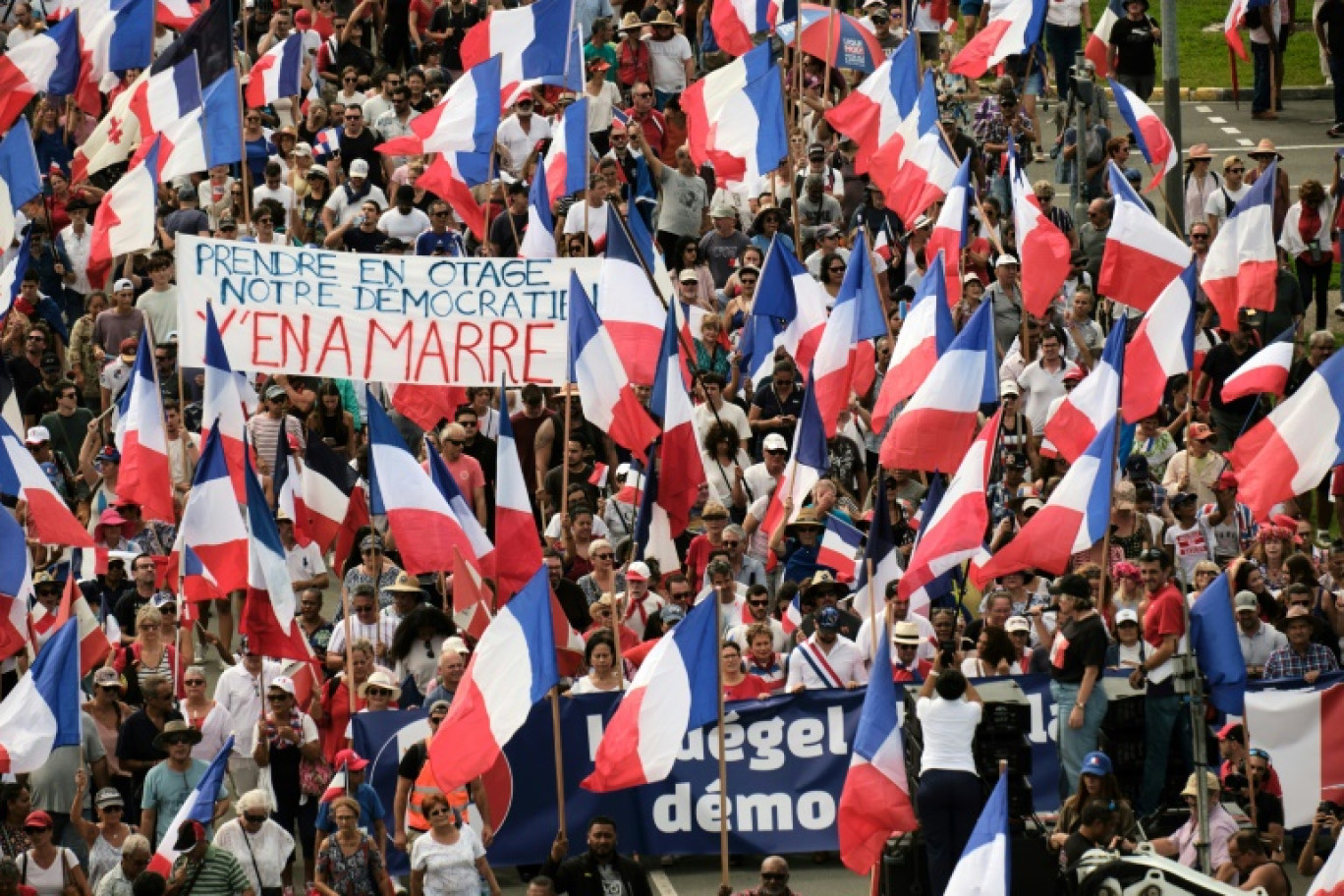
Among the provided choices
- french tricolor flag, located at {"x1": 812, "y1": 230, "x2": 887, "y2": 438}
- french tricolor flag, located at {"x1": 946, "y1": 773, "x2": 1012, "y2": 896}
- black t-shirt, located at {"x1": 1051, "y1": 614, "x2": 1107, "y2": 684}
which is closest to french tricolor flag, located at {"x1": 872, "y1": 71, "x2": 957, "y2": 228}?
french tricolor flag, located at {"x1": 812, "y1": 230, "x2": 887, "y2": 438}

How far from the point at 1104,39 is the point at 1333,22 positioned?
191 inches

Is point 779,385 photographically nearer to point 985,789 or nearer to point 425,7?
point 985,789

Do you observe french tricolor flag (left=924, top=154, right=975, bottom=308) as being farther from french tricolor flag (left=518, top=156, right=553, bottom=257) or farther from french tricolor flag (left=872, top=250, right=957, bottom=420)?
french tricolor flag (left=518, top=156, right=553, bottom=257)

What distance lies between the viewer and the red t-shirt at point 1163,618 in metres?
21.5

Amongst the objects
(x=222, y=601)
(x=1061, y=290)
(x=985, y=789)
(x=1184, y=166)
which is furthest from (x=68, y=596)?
(x=1184, y=166)

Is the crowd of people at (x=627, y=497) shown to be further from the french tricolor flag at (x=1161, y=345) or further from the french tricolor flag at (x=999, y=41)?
the french tricolor flag at (x=999, y=41)

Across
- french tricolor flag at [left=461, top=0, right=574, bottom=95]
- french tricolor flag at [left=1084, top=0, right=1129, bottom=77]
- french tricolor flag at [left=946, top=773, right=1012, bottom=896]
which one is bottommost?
french tricolor flag at [left=946, top=773, right=1012, bottom=896]

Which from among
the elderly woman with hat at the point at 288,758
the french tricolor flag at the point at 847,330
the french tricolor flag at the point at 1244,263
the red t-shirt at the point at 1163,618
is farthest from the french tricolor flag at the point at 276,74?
the red t-shirt at the point at 1163,618

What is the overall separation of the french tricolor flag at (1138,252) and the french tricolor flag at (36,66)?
10307mm

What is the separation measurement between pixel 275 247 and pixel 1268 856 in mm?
9046

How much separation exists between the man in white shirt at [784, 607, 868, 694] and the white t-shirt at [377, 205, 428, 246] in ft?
28.1

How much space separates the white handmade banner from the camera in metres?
24.4

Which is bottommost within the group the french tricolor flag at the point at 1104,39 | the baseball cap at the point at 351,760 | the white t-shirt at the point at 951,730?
the baseball cap at the point at 351,760

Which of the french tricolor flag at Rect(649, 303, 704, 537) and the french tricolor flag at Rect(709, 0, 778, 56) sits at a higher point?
the french tricolor flag at Rect(709, 0, 778, 56)
